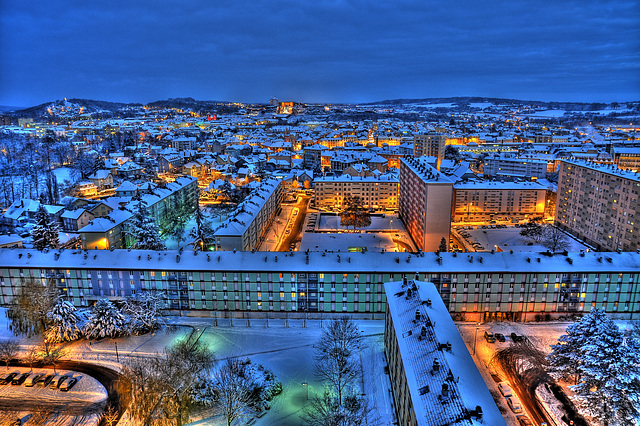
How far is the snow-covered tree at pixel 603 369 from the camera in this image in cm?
1975

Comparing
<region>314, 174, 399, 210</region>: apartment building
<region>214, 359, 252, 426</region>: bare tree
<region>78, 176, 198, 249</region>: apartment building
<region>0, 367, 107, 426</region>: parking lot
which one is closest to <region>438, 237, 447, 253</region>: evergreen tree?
<region>314, 174, 399, 210</region>: apartment building

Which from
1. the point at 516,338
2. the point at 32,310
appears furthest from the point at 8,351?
the point at 516,338

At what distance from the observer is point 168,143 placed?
449 feet

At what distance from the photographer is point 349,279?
30.2 metres

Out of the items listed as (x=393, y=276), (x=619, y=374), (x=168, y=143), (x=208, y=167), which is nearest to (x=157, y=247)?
(x=393, y=276)

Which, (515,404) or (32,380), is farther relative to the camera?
(32,380)

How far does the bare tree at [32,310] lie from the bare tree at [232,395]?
14.4m

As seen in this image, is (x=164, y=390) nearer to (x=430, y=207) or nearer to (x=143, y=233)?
(x=143, y=233)

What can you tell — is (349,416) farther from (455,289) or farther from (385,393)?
(455,289)

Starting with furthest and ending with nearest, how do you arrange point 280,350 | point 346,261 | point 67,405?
point 346,261, point 280,350, point 67,405

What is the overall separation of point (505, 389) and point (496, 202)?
43395 mm

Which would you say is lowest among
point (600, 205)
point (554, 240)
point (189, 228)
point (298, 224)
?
point (189, 228)

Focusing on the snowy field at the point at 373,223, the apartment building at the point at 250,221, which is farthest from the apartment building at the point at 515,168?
the apartment building at the point at 250,221

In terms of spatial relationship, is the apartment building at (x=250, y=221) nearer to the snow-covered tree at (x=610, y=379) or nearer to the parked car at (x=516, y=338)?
the parked car at (x=516, y=338)
